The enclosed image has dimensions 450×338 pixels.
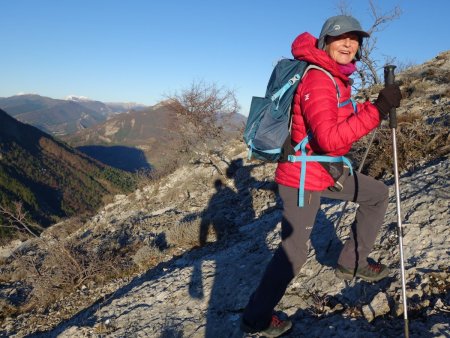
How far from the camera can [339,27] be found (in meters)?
2.70

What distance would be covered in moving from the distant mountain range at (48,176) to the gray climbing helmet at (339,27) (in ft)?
344

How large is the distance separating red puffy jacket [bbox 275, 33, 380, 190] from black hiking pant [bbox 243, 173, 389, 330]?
6.1 inches

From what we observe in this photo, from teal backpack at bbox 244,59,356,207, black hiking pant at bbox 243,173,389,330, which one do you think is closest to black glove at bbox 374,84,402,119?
teal backpack at bbox 244,59,356,207

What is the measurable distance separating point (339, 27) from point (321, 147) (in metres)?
0.95

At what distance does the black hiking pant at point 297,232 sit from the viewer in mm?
Answer: 2945

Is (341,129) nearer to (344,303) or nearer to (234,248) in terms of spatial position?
(344,303)

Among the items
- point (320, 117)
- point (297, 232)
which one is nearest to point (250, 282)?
point (297, 232)

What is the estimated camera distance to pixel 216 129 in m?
16.3

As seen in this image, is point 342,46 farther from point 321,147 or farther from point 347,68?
point 321,147

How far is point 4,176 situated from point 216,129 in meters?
118

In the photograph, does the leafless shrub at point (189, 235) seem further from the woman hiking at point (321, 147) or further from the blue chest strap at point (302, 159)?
the blue chest strap at point (302, 159)

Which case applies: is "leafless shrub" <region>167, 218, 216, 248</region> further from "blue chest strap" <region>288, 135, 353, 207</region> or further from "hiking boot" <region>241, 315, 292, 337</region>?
"blue chest strap" <region>288, 135, 353, 207</region>

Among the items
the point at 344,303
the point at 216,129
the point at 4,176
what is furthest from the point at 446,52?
the point at 4,176

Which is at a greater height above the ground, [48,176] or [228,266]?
[228,266]
